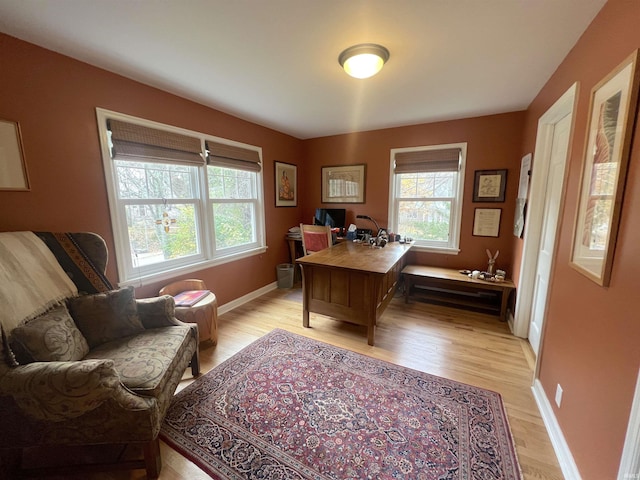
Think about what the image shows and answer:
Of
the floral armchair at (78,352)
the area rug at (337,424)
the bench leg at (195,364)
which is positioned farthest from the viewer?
the bench leg at (195,364)

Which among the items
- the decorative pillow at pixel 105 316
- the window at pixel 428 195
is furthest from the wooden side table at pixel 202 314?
the window at pixel 428 195

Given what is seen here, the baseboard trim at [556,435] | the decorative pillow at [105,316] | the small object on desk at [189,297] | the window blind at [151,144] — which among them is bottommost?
the baseboard trim at [556,435]

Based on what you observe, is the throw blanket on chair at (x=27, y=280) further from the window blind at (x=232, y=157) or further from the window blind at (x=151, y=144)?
the window blind at (x=232, y=157)

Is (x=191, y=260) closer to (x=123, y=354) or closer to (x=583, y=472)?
(x=123, y=354)

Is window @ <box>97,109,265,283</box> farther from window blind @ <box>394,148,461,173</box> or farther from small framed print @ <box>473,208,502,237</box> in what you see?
small framed print @ <box>473,208,502,237</box>

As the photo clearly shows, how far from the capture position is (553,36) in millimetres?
1574

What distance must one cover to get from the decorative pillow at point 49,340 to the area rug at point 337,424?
69 cm

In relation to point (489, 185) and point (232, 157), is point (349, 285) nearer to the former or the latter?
point (232, 157)

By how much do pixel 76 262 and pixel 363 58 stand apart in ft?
7.84

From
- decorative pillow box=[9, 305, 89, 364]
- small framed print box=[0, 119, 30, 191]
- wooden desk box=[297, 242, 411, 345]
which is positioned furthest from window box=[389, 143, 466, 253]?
small framed print box=[0, 119, 30, 191]

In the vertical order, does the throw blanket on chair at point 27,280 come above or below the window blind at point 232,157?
below

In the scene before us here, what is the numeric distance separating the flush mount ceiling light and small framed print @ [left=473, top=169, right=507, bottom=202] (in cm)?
212

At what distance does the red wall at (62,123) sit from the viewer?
1592 millimetres

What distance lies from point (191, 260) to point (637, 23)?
3.41 metres
